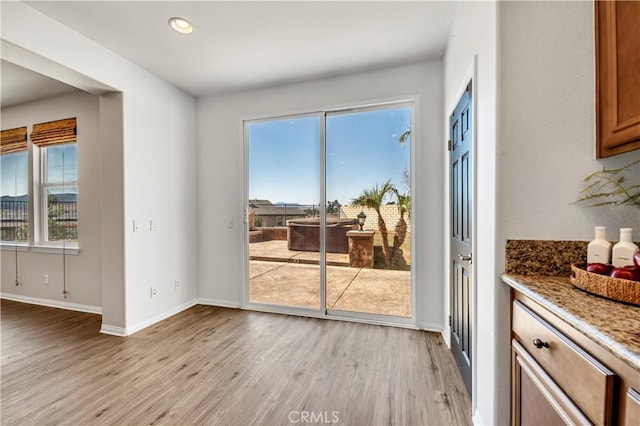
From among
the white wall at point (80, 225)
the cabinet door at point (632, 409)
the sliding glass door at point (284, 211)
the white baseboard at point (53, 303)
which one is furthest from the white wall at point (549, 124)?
the white baseboard at point (53, 303)

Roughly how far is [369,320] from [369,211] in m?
1.18

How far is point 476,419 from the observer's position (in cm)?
154

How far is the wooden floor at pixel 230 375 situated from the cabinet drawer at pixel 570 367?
3.10 ft

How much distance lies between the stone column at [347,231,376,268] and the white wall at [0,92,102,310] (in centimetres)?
301

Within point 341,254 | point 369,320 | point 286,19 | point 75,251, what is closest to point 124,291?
point 75,251

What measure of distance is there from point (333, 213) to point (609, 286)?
7.87ft

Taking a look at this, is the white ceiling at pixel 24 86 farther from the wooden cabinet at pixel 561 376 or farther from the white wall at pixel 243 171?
the wooden cabinet at pixel 561 376

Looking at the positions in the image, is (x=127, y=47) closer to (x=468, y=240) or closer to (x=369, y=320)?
(x=468, y=240)

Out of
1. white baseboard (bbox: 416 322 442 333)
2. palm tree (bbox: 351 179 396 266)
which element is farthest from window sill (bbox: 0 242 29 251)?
white baseboard (bbox: 416 322 442 333)

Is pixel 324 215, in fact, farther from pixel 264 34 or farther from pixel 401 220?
pixel 264 34

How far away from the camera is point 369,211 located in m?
3.04

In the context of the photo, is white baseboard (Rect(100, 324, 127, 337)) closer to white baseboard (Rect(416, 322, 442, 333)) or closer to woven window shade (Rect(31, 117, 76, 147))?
woven window shade (Rect(31, 117, 76, 147))

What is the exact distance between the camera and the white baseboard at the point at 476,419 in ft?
4.82

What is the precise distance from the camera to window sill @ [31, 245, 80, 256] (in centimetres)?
343
